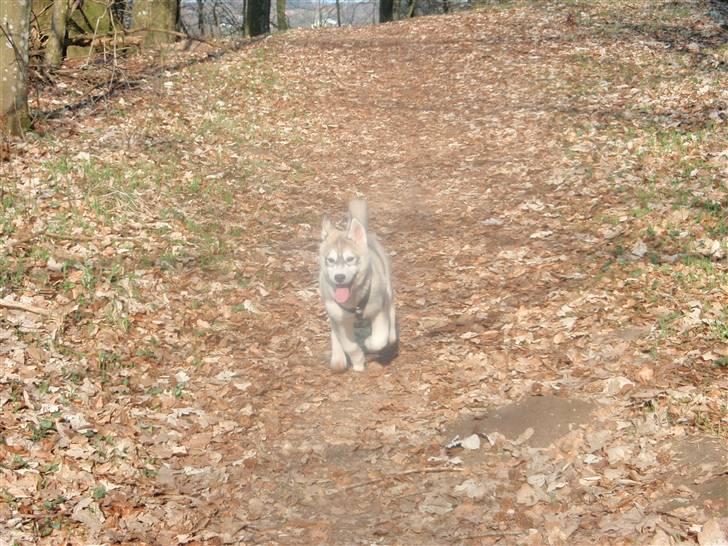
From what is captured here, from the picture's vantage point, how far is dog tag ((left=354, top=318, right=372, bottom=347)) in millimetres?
7549

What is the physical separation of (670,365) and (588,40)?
47.9ft

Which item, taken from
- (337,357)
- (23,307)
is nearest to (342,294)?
(337,357)

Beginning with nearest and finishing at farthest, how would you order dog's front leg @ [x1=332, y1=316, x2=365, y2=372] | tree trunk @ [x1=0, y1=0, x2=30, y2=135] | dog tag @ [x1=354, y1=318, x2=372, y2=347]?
dog's front leg @ [x1=332, y1=316, x2=365, y2=372] → dog tag @ [x1=354, y1=318, x2=372, y2=347] → tree trunk @ [x1=0, y1=0, x2=30, y2=135]

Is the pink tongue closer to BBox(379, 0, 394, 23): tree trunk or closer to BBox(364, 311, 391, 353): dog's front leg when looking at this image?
BBox(364, 311, 391, 353): dog's front leg

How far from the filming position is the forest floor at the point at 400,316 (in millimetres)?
5219

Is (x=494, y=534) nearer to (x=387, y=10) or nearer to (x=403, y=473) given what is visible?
(x=403, y=473)

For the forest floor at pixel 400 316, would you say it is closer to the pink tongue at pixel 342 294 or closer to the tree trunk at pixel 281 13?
the pink tongue at pixel 342 294

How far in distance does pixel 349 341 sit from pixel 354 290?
0.68 m

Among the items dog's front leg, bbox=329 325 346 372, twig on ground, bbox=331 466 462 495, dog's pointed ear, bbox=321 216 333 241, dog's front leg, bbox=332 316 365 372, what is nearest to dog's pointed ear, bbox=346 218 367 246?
Result: dog's pointed ear, bbox=321 216 333 241

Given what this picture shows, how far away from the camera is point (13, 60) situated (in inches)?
414

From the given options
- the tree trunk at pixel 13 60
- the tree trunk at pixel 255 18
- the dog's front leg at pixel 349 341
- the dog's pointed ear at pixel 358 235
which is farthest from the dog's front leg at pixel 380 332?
the tree trunk at pixel 255 18

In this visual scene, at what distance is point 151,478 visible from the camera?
568cm

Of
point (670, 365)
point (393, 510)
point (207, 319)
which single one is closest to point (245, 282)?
point (207, 319)

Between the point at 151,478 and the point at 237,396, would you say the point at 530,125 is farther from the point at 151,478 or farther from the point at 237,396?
the point at 151,478
